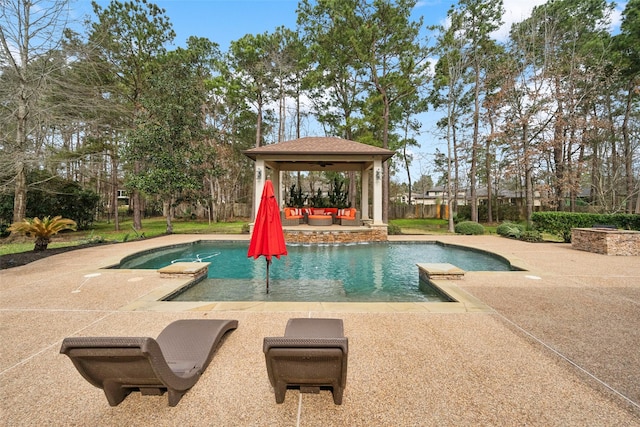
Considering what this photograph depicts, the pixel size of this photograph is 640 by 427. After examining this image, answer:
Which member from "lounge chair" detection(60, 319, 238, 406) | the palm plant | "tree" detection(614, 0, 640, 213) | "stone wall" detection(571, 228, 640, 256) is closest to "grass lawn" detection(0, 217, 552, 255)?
the palm plant

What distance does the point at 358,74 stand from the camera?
21.1 metres

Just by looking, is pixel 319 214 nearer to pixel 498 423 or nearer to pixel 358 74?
pixel 358 74

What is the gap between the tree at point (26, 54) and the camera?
1080 centimetres

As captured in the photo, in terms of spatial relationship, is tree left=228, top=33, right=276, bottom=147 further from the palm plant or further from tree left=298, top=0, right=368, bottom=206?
the palm plant

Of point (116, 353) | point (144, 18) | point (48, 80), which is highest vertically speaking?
point (144, 18)

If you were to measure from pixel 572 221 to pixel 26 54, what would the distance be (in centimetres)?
2305

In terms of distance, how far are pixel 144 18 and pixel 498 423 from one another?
74.3 feet

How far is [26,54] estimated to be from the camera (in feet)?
36.1

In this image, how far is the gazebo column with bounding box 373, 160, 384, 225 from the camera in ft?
45.0

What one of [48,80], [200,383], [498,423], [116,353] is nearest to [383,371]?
[498,423]

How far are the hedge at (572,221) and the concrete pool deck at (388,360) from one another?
26.3 ft

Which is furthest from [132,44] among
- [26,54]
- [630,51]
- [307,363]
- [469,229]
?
[630,51]

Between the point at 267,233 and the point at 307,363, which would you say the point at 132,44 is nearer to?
the point at 267,233

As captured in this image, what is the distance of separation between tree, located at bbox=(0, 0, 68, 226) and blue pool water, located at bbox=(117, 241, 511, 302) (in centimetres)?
750
